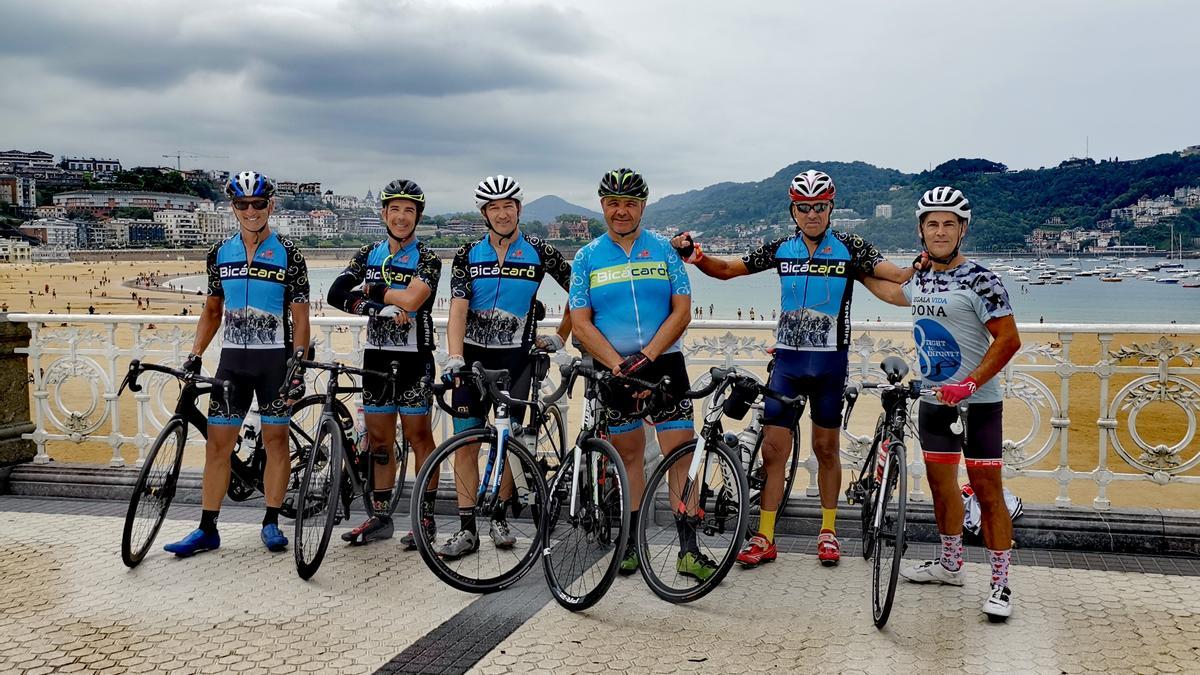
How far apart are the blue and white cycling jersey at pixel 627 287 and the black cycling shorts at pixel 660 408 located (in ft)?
0.35

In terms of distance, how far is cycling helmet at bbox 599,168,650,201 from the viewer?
441 cm

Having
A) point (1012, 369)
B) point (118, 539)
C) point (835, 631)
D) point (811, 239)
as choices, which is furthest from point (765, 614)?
point (118, 539)

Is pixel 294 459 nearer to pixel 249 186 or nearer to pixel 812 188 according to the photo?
pixel 249 186

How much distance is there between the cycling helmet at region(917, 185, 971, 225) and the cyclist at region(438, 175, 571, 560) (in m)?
1.85

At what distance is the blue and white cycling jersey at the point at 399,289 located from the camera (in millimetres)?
4973

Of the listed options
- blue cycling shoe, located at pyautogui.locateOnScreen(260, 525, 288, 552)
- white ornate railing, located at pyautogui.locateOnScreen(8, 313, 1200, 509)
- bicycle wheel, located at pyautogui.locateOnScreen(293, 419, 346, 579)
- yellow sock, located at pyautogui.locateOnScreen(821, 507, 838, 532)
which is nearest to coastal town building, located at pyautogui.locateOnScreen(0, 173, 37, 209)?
white ornate railing, located at pyautogui.locateOnScreen(8, 313, 1200, 509)

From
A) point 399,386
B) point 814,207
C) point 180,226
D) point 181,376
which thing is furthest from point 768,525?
point 180,226

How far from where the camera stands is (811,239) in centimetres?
471

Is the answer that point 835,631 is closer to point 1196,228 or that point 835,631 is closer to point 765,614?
point 765,614

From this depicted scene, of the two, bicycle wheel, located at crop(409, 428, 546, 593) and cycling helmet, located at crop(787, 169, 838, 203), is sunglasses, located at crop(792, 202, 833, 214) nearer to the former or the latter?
cycling helmet, located at crop(787, 169, 838, 203)

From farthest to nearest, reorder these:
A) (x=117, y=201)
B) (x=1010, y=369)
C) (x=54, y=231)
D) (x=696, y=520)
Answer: (x=117, y=201) < (x=54, y=231) < (x=1010, y=369) < (x=696, y=520)

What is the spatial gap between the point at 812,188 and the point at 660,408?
1.39 metres

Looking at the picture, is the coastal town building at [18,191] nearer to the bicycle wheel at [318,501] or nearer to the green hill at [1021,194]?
the green hill at [1021,194]

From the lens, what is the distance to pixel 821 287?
15.2 feet
